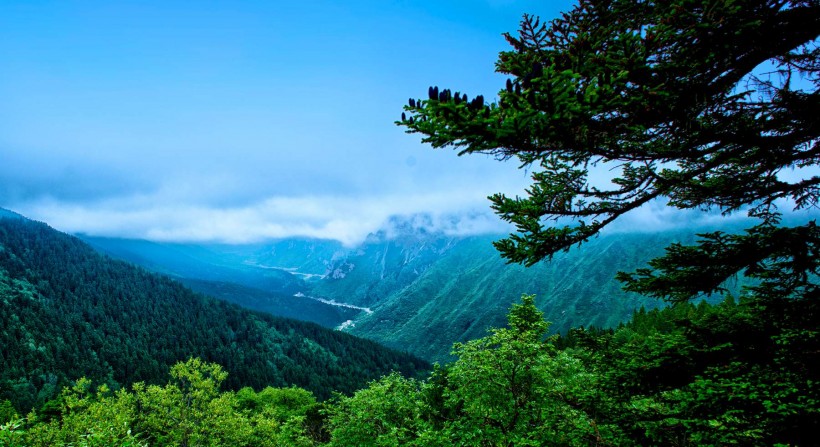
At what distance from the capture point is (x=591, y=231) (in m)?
6.55

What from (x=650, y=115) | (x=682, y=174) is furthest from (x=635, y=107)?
(x=682, y=174)

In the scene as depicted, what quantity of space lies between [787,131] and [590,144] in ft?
14.8

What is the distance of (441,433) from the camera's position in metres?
16.1

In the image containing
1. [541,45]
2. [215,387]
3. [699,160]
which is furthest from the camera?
[215,387]

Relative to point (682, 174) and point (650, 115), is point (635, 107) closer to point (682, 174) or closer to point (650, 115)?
point (650, 115)

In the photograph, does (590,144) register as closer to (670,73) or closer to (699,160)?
(670,73)

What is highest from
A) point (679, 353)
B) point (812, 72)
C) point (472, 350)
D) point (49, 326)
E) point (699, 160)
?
point (812, 72)

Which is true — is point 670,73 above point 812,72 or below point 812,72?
below

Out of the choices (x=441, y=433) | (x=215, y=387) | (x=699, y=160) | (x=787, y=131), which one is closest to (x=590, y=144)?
(x=699, y=160)

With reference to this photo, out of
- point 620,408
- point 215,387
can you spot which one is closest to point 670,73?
point 620,408

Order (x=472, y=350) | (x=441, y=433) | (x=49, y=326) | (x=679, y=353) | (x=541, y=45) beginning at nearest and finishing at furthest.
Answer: (x=541, y=45) → (x=679, y=353) → (x=441, y=433) → (x=472, y=350) → (x=49, y=326)

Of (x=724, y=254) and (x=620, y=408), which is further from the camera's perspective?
(x=620, y=408)

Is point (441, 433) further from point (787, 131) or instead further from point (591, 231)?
point (787, 131)

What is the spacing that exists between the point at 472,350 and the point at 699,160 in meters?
15.3
